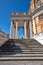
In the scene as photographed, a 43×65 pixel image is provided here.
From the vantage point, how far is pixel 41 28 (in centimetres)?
2338

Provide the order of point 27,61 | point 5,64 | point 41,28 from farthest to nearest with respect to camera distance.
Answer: point 41,28
point 27,61
point 5,64

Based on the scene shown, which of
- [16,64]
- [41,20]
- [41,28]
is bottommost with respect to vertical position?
[16,64]

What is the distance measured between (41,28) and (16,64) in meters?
16.4

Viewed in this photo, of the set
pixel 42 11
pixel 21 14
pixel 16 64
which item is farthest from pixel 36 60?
pixel 21 14

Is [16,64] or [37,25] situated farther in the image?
[37,25]

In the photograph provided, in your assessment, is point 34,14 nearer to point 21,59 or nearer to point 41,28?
point 41,28

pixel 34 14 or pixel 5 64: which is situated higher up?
pixel 34 14

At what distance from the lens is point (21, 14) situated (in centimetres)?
2389

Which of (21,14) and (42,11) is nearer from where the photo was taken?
(42,11)

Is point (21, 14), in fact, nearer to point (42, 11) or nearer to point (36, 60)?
point (42, 11)

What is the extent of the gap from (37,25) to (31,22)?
1.32m

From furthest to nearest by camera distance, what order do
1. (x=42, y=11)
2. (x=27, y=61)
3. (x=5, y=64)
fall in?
(x=42, y=11)
(x=27, y=61)
(x=5, y=64)

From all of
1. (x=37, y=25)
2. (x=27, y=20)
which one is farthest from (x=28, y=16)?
(x=37, y=25)

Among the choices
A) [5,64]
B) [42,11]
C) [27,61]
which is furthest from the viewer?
[42,11]
